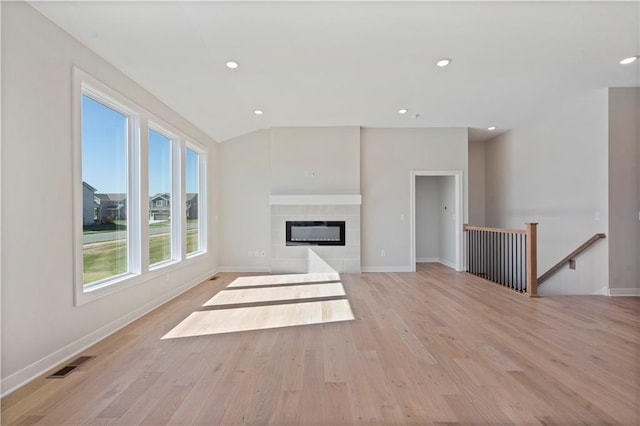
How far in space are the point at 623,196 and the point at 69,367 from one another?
6710 millimetres

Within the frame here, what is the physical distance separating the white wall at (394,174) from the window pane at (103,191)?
4.11m

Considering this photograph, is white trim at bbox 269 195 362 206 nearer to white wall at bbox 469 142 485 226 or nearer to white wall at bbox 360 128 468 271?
white wall at bbox 360 128 468 271

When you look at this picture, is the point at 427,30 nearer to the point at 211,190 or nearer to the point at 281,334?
the point at 281,334

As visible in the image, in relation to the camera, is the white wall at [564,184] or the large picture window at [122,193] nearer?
the large picture window at [122,193]

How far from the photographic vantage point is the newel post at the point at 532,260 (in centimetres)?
397

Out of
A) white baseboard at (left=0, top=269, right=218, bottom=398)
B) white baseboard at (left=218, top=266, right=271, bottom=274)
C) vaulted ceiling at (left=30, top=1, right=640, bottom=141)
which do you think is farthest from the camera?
white baseboard at (left=218, top=266, right=271, bottom=274)

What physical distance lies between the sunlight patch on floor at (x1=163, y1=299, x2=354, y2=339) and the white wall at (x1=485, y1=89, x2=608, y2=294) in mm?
3886

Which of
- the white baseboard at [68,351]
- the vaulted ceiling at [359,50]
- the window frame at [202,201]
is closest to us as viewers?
the white baseboard at [68,351]

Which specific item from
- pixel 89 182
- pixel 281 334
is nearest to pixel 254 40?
Answer: pixel 89 182

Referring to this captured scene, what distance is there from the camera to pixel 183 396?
5.97ft

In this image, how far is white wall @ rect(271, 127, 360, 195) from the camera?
18.7ft

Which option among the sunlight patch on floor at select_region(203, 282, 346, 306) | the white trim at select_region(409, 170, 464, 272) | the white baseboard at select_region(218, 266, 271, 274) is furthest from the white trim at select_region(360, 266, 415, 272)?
the white baseboard at select_region(218, 266, 271, 274)

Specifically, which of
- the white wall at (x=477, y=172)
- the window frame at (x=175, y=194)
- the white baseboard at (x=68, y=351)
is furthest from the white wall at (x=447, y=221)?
the white baseboard at (x=68, y=351)

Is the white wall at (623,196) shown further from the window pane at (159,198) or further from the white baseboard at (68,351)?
the window pane at (159,198)
